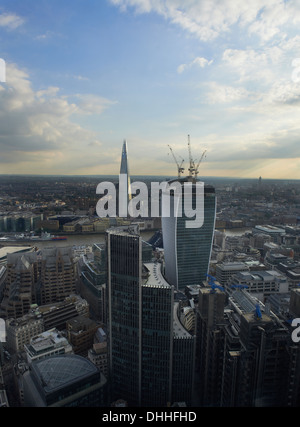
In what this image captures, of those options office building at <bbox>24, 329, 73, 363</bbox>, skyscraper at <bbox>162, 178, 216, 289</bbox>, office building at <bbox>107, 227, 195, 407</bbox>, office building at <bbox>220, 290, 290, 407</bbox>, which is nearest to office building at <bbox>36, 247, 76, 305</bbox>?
office building at <bbox>24, 329, 73, 363</bbox>

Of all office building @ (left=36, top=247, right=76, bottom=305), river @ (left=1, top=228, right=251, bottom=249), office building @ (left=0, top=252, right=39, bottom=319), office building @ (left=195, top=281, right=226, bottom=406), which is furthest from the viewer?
river @ (left=1, top=228, right=251, bottom=249)

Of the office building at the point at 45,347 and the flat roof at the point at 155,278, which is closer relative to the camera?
the flat roof at the point at 155,278

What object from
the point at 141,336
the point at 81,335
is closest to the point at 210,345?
the point at 141,336
